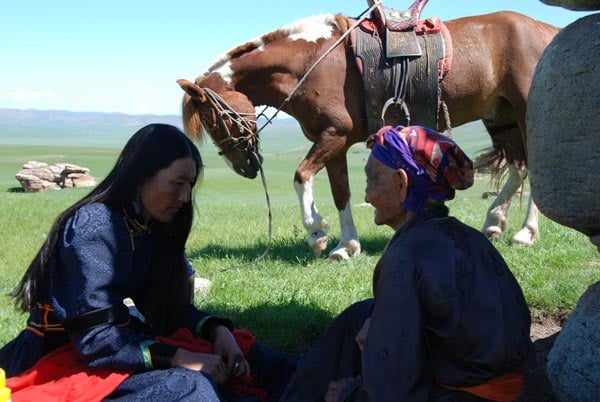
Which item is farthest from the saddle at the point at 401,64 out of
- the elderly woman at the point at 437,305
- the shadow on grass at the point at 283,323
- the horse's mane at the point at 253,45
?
the elderly woman at the point at 437,305

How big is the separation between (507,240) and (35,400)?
18.4 ft

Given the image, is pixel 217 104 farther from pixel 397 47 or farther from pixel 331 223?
pixel 331 223

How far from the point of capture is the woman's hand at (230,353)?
320 centimetres

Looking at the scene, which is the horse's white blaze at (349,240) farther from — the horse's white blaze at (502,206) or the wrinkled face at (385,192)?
the wrinkled face at (385,192)

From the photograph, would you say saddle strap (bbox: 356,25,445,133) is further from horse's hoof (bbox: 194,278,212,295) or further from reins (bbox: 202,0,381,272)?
horse's hoof (bbox: 194,278,212,295)

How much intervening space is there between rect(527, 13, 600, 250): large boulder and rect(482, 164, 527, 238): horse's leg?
4.73 m

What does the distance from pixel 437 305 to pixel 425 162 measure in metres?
0.55

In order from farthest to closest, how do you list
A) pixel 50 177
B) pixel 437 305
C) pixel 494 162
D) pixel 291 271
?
pixel 50 177 < pixel 494 162 < pixel 291 271 < pixel 437 305

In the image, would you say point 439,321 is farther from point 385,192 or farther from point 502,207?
point 502,207

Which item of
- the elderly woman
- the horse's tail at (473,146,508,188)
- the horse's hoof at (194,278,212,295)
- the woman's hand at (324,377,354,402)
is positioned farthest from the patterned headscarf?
the horse's tail at (473,146,508,188)

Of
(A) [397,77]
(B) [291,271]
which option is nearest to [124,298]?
(B) [291,271]

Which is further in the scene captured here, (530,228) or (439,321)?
(530,228)

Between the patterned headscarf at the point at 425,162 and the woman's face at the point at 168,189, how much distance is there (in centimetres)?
98

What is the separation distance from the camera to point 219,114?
6.61 m
